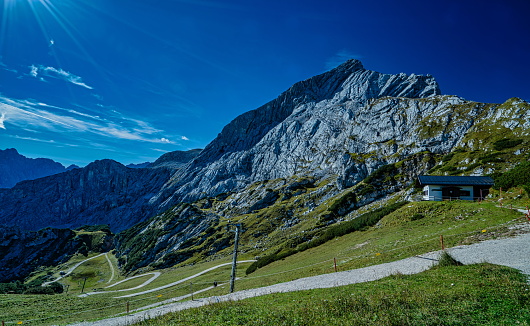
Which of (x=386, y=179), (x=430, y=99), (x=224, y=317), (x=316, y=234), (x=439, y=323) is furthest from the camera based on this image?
(x=430, y=99)

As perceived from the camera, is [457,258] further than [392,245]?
No

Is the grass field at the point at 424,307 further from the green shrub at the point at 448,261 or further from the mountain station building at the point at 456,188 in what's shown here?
the mountain station building at the point at 456,188

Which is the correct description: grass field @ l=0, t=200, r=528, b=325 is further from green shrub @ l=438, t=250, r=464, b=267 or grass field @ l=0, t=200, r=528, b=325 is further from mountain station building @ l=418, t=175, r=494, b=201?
mountain station building @ l=418, t=175, r=494, b=201

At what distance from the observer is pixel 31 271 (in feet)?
572

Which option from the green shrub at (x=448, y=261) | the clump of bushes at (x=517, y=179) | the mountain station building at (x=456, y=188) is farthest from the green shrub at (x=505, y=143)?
the green shrub at (x=448, y=261)

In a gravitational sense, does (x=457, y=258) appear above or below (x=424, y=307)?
below

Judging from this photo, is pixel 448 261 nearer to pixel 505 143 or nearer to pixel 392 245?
pixel 392 245

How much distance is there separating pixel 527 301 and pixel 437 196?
210ft

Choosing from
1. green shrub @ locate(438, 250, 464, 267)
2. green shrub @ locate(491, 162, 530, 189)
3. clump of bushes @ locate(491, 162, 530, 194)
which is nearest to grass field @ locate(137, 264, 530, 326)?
green shrub @ locate(438, 250, 464, 267)

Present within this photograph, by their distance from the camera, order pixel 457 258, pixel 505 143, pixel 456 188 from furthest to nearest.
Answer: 1. pixel 505 143
2. pixel 456 188
3. pixel 457 258

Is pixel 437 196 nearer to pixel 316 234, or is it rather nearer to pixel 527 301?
pixel 316 234

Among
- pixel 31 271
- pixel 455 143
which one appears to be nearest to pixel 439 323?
pixel 455 143

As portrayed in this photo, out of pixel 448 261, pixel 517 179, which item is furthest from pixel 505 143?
pixel 448 261

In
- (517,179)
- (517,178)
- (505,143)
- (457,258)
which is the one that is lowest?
(457,258)
